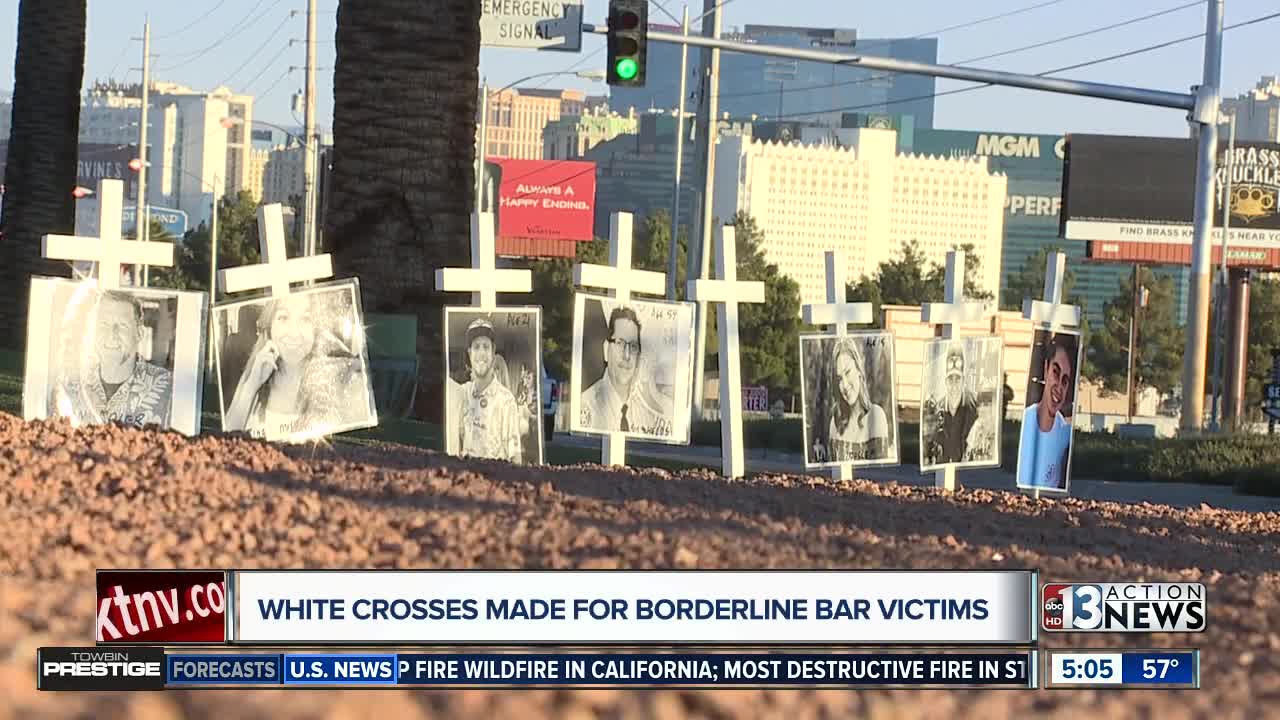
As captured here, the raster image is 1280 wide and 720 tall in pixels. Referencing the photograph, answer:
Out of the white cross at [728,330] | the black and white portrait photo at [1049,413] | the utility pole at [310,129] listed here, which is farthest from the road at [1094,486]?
the utility pole at [310,129]

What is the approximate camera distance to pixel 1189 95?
26.1 metres

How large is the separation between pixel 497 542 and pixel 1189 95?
2179 centimetres

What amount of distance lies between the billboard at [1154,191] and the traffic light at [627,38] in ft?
134

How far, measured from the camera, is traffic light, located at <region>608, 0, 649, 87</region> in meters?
23.9

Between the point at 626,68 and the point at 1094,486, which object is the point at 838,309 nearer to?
the point at 626,68

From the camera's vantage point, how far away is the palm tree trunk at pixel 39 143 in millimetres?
20969

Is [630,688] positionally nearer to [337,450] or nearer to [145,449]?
[145,449]

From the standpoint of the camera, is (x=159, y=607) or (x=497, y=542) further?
(x=497, y=542)

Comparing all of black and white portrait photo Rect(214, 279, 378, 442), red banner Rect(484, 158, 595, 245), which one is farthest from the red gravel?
red banner Rect(484, 158, 595, 245)

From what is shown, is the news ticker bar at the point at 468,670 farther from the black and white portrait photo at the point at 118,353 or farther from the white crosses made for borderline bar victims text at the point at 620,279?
the white crosses made for borderline bar victims text at the point at 620,279

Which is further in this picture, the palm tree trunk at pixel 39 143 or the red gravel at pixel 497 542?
the palm tree trunk at pixel 39 143

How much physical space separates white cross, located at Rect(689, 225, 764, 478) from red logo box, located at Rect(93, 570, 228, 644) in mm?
7332

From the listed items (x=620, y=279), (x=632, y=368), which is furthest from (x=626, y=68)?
(x=632, y=368)

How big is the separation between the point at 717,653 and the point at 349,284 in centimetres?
627
